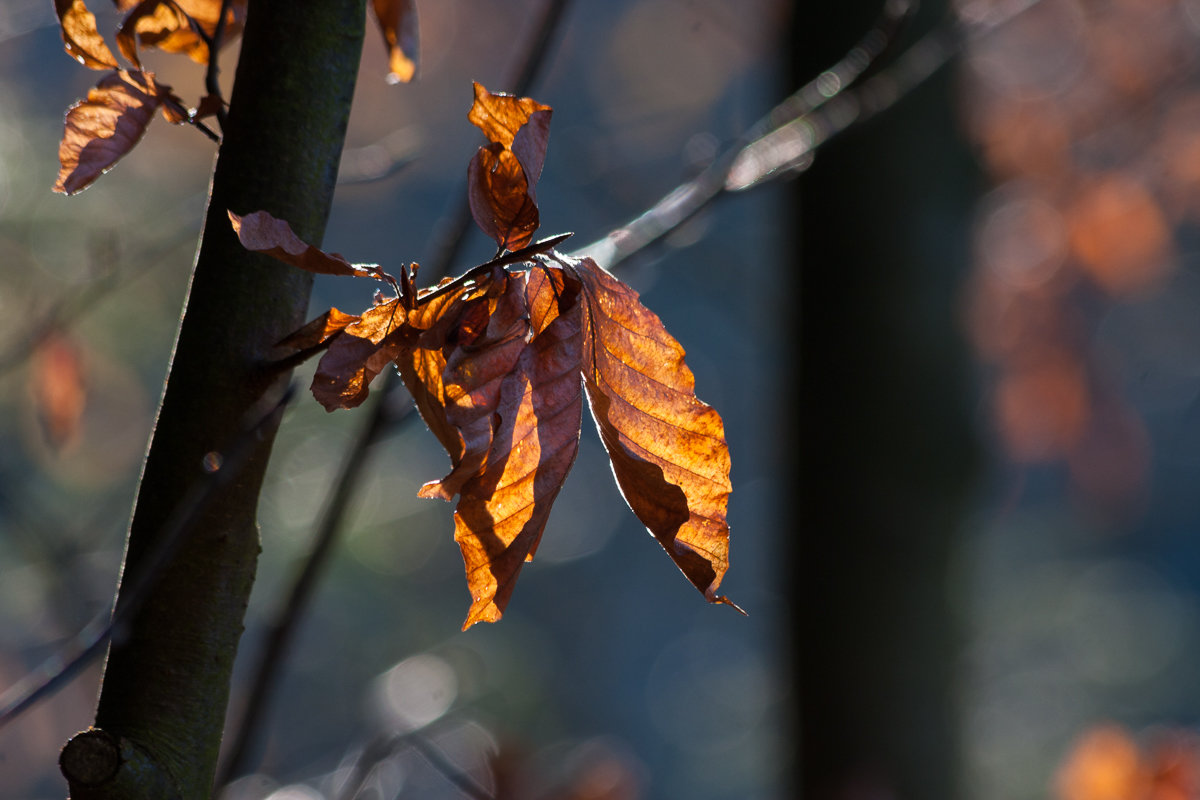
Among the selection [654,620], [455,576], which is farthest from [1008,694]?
[455,576]

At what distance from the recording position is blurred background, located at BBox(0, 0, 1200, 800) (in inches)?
66.7

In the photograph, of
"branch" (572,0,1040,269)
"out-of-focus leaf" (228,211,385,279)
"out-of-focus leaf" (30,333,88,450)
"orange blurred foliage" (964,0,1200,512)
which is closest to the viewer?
"out-of-focus leaf" (228,211,385,279)

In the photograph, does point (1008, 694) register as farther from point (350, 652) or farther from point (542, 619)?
point (350, 652)

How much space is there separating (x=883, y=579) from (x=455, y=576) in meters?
4.91

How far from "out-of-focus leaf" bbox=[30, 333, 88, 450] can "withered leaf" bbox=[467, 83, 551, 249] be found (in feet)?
2.63

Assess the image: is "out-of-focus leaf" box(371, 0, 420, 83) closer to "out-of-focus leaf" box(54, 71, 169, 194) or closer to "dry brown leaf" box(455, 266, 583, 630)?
"out-of-focus leaf" box(54, 71, 169, 194)

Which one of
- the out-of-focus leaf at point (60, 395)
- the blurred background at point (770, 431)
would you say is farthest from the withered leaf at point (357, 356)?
the out-of-focus leaf at point (60, 395)

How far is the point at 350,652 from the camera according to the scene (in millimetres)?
5992

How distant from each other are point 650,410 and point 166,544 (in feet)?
0.68

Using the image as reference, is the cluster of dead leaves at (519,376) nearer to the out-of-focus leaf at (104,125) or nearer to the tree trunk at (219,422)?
the tree trunk at (219,422)

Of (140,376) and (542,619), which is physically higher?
(140,376)

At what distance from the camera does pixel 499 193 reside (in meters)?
0.39

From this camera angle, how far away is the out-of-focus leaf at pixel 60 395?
1.02 m

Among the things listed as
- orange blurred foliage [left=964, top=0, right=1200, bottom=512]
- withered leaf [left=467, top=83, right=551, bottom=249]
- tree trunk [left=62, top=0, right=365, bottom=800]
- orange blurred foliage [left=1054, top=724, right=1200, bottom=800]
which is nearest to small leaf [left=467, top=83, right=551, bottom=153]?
withered leaf [left=467, top=83, right=551, bottom=249]
